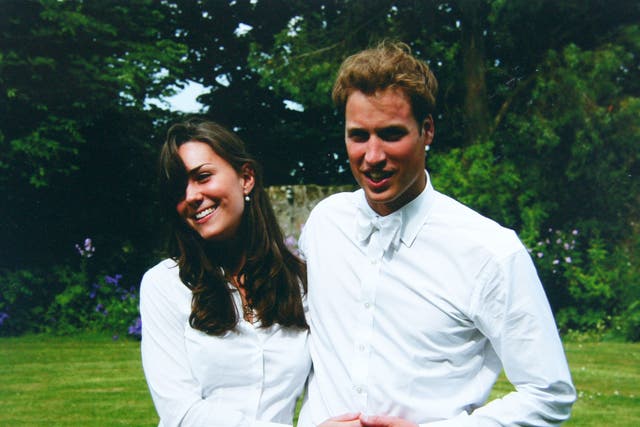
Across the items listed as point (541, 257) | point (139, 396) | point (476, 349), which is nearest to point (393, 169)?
point (476, 349)

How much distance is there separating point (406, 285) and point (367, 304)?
0.15m

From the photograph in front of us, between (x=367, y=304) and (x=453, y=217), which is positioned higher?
(x=453, y=217)

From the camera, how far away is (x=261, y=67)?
12.9m

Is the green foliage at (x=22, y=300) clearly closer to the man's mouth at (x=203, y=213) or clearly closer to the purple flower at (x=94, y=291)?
the purple flower at (x=94, y=291)

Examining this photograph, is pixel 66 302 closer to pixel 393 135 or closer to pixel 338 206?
pixel 338 206

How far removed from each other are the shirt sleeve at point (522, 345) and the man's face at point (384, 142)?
1.39 feet

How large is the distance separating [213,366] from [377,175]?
36.9 inches

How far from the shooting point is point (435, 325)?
2.53 meters

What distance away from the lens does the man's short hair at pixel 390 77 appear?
2.53 m

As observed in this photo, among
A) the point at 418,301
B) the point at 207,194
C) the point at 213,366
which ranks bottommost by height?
the point at 213,366

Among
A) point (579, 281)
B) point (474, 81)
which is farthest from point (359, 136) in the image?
point (474, 81)

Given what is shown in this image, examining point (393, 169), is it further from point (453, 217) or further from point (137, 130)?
point (137, 130)

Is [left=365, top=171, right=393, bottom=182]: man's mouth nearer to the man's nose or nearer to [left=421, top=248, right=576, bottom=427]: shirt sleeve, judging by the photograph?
the man's nose

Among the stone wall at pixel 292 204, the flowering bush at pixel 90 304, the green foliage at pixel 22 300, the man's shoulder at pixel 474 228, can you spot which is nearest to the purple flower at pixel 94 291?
the flowering bush at pixel 90 304
